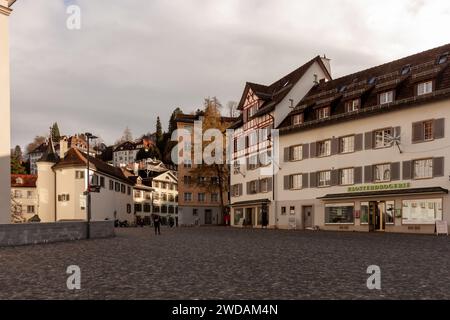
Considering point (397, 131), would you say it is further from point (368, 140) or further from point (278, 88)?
point (278, 88)

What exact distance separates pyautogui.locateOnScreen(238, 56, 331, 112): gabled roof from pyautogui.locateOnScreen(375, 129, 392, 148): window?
11.8 meters

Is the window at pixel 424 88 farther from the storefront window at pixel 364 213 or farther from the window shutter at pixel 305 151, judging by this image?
the window shutter at pixel 305 151

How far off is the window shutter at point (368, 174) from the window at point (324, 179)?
154 inches

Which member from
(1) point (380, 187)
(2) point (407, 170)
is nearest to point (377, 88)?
(2) point (407, 170)

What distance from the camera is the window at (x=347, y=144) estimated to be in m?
37.1

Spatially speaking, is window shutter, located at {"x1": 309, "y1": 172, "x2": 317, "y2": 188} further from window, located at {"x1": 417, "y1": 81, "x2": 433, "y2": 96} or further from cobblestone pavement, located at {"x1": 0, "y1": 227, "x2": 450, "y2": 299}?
cobblestone pavement, located at {"x1": 0, "y1": 227, "x2": 450, "y2": 299}

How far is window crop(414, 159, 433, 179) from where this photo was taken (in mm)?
31328

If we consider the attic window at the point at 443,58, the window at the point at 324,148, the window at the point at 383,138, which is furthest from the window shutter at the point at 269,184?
the attic window at the point at 443,58

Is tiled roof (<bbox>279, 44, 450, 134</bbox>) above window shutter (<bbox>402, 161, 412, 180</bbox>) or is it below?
above

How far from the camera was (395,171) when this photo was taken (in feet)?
109

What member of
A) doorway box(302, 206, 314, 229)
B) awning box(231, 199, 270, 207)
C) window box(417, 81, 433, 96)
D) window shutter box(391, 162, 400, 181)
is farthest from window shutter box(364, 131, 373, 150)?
awning box(231, 199, 270, 207)

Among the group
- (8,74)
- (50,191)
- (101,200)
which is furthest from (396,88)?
(50,191)

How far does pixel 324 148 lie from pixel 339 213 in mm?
5962
